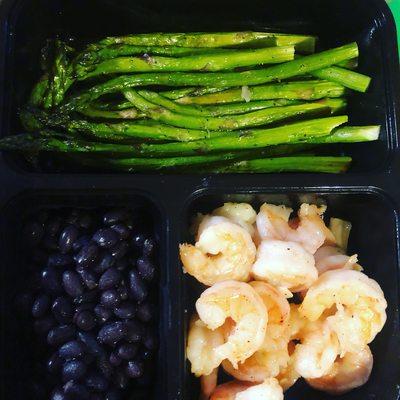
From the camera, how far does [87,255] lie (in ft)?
6.98

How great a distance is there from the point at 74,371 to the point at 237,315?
574 mm

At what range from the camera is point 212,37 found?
2.46m

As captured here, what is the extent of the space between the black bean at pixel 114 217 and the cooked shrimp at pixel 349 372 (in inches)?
37.7

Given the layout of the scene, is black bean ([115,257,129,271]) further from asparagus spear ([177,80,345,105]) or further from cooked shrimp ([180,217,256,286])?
asparagus spear ([177,80,345,105])

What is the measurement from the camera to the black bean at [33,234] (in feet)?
7.23

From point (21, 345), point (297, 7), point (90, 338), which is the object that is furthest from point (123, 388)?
point (297, 7)

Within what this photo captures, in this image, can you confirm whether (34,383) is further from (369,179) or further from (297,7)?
(297,7)

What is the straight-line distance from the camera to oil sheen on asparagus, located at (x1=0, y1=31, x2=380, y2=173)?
2.33 m

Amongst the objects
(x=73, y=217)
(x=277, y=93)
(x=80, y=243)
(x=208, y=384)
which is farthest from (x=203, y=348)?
(x=277, y=93)

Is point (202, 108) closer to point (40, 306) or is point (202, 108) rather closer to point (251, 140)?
point (251, 140)

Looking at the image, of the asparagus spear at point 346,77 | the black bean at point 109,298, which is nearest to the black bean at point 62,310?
the black bean at point 109,298

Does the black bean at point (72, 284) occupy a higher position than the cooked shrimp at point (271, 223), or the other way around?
the cooked shrimp at point (271, 223)

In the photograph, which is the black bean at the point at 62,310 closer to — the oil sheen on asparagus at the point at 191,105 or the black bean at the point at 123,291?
the black bean at the point at 123,291

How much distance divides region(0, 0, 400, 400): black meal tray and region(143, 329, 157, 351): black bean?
0.04m
